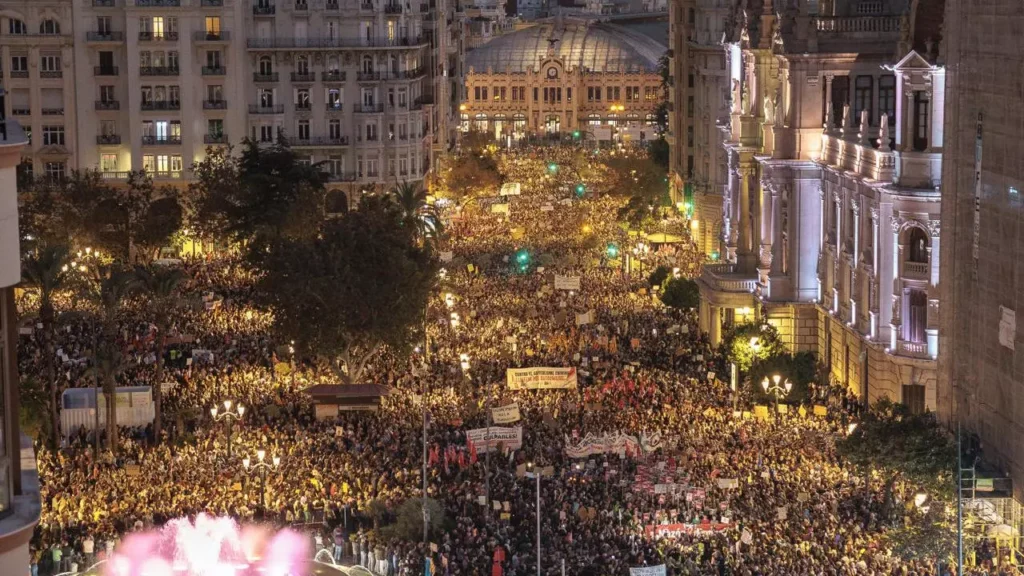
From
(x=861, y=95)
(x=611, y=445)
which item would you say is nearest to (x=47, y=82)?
(x=861, y=95)

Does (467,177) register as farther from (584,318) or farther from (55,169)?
(584,318)

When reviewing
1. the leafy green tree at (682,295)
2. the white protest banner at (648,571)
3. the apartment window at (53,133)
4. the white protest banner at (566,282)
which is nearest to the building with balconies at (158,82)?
the apartment window at (53,133)

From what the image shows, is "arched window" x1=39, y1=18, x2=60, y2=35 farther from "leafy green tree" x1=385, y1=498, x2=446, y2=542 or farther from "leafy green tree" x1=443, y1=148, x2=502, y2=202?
"leafy green tree" x1=385, y1=498, x2=446, y2=542

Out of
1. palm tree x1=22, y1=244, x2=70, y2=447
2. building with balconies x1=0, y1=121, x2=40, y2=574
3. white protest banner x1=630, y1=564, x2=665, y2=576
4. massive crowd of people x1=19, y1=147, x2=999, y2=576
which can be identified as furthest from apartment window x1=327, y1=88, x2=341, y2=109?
building with balconies x1=0, y1=121, x2=40, y2=574

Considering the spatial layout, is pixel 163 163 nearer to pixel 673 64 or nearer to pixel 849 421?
pixel 673 64

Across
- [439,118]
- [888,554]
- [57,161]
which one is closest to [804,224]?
[888,554]

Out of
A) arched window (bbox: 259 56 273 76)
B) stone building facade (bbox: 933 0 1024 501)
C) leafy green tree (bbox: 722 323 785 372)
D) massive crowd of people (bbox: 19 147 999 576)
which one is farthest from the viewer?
arched window (bbox: 259 56 273 76)

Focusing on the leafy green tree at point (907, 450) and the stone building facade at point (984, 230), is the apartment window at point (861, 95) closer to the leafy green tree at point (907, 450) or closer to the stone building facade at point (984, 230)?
the stone building facade at point (984, 230)
